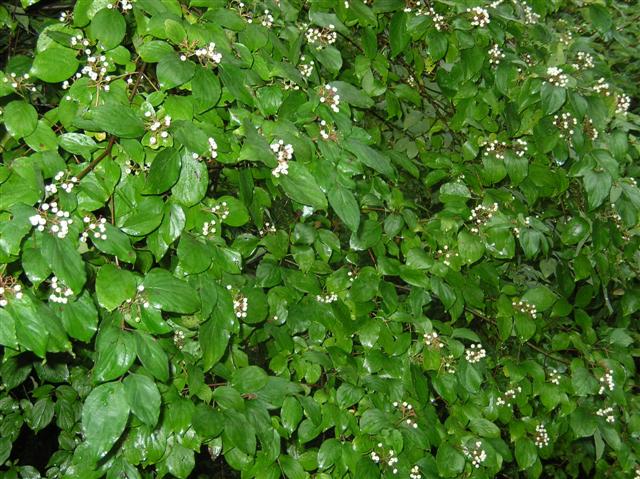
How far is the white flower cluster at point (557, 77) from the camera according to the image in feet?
5.64

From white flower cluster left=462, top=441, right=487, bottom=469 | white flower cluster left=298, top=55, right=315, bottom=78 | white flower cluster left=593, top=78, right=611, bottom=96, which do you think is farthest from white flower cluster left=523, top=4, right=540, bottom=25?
white flower cluster left=462, top=441, right=487, bottom=469

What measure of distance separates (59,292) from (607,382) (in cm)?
170

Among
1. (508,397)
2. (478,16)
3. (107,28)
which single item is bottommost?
(508,397)

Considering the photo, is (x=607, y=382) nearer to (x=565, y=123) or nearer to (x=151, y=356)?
(x=565, y=123)

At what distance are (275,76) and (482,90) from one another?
0.78 m

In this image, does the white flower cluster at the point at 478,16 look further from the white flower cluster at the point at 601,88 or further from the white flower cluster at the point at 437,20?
the white flower cluster at the point at 601,88

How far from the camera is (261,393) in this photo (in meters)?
1.38

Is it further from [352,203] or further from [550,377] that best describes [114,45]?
[550,377]

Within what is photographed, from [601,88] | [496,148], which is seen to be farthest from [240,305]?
[601,88]

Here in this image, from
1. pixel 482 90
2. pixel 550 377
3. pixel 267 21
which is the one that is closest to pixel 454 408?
pixel 550 377

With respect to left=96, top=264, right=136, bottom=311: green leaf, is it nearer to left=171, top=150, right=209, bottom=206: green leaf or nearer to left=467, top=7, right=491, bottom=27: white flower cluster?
left=171, top=150, right=209, bottom=206: green leaf

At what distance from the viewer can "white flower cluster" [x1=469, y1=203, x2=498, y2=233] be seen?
1.79 meters

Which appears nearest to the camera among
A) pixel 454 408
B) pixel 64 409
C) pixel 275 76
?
pixel 275 76

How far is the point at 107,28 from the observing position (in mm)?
1093
